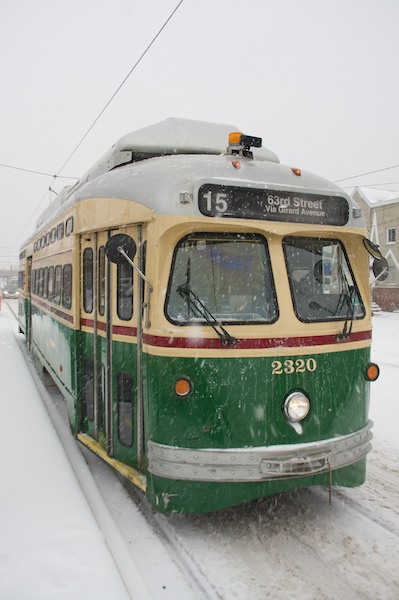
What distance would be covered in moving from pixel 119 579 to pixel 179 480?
81 cm

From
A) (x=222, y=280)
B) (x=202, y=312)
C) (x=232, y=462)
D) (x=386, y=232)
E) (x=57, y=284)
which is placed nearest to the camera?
(x=232, y=462)

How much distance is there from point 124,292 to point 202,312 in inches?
33.9

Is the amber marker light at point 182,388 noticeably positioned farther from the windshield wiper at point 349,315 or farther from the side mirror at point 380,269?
the side mirror at point 380,269

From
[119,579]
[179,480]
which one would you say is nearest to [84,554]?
[119,579]

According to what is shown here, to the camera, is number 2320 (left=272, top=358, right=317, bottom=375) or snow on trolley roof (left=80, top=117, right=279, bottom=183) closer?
number 2320 (left=272, top=358, right=317, bottom=375)

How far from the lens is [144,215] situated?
12.9ft

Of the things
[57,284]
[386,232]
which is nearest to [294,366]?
[57,284]

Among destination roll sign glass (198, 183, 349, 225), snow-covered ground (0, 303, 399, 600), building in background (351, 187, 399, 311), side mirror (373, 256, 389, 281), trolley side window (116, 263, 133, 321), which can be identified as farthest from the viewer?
building in background (351, 187, 399, 311)

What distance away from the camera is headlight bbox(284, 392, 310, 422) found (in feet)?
12.6

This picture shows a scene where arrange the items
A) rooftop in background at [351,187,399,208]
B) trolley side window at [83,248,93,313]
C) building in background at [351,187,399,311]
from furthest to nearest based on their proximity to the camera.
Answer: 1. rooftop in background at [351,187,399,208]
2. building in background at [351,187,399,311]
3. trolley side window at [83,248,93,313]

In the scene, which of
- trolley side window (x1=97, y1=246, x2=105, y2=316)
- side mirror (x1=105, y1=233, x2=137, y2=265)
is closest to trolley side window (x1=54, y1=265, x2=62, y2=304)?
trolley side window (x1=97, y1=246, x2=105, y2=316)

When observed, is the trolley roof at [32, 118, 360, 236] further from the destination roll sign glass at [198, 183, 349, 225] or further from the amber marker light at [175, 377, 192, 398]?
the amber marker light at [175, 377, 192, 398]

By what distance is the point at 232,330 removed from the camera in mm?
3785

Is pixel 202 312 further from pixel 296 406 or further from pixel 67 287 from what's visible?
pixel 67 287
